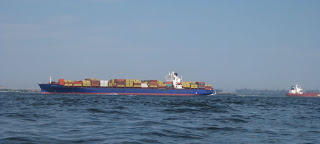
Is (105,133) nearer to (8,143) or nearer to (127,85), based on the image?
(8,143)

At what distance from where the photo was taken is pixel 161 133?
1230 centimetres

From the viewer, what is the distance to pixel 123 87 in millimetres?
107188

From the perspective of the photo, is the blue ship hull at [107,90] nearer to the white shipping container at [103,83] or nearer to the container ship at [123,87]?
the container ship at [123,87]

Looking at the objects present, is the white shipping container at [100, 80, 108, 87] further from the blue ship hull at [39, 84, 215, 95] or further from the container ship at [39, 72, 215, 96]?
the blue ship hull at [39, 84, 215, 95]

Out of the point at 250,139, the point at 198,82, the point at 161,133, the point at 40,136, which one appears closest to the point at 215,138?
the point at 250,139

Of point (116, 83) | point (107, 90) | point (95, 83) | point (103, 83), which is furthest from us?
point (116, 83)

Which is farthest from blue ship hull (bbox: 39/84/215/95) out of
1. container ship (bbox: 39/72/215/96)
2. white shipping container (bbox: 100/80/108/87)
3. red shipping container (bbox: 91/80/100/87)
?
white shipping container (bbox: 100/80/108/87)

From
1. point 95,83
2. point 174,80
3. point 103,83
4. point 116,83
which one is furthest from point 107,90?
point 174,80

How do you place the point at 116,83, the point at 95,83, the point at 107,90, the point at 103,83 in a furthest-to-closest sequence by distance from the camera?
the point at 116,83, the point at 103,83, the point at 95,83, the point at 107,90

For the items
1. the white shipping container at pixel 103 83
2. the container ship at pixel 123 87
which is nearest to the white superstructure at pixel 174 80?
the container ship at pixel 123 87

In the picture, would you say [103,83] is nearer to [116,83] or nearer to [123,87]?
[116,83]

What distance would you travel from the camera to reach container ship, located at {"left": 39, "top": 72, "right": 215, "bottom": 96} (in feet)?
331

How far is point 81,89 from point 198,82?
1762 inches

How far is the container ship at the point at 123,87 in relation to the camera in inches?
3974
